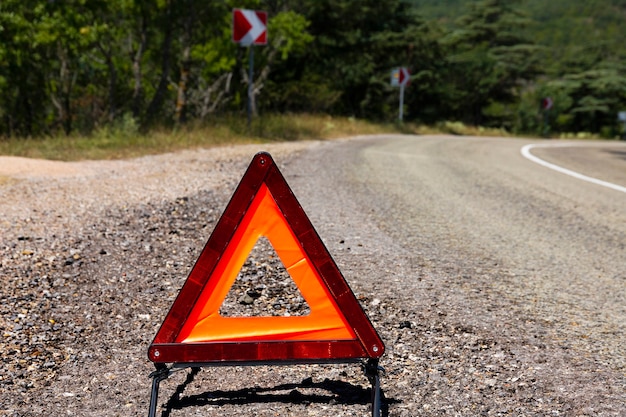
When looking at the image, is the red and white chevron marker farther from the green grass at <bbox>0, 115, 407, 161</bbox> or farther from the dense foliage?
the dense foliage

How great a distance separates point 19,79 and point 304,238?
21304 millimetres

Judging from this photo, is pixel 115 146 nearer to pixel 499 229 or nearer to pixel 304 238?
pixel 499 229

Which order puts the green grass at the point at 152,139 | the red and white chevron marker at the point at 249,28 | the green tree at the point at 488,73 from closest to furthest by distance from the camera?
the green grass at the point at 152,139 → the red and white chevron marker at the point at 249,28 → the green tree at the point at 488,73

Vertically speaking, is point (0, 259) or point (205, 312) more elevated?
point (205, 312)

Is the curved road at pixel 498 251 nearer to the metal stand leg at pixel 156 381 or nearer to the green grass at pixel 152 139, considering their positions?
the metal stand leg at pixel 156 381

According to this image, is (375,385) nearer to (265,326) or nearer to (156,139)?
(265,326)

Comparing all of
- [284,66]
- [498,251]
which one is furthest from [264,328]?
[284,66]

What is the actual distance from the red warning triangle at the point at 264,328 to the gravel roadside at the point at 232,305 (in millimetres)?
295

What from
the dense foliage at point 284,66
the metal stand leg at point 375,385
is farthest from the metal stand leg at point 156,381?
the dense foliage at point 284,66

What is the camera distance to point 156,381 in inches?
90.7

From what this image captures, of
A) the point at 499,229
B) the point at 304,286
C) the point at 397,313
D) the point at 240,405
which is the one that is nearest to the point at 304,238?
the point at 304,286

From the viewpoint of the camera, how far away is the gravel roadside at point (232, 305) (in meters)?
2.54

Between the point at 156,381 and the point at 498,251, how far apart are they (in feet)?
10.9

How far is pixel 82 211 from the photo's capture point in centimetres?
574
